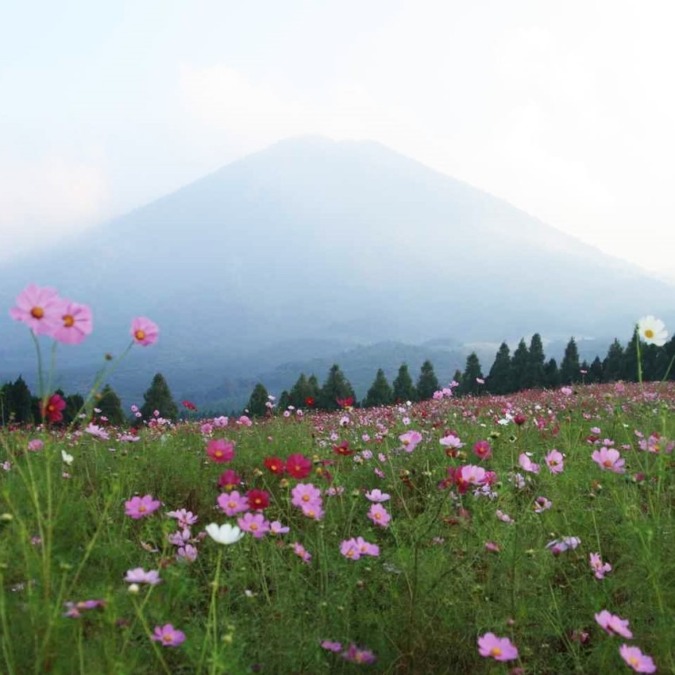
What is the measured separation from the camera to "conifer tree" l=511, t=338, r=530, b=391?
35.9 meters

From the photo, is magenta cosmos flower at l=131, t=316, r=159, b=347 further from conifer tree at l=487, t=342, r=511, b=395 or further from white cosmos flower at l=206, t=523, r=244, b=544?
conifer tree at l=487, t=342, r=511, b=395

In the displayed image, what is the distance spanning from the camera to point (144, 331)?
7.41 ft

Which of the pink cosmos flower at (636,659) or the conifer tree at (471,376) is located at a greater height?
the pink cosmos flower at (636,659)

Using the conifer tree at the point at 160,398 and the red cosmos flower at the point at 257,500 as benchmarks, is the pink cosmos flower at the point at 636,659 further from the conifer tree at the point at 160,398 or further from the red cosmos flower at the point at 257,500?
the conifer tree at the point at 160,398

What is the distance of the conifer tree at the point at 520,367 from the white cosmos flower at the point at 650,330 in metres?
33.1

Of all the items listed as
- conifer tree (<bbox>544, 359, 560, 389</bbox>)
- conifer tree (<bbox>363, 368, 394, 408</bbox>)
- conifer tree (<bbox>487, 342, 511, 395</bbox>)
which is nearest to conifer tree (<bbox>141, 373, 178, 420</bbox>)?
conifer tree (<bbox>363, 368, 394, 408</bbox>)

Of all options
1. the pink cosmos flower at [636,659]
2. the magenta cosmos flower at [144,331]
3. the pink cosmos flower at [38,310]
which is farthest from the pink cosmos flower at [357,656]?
the pink cosmos flower at [38,310]

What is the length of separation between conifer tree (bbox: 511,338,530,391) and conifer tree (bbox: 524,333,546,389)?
120mm

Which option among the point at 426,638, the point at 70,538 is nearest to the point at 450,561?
the point at 426,638

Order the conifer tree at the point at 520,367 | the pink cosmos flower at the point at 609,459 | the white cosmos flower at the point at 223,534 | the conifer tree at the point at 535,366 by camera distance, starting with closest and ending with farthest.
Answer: the white cosmos flower at the point at 223,534 → the pink cosmos flower at the point at 609,459 → the conifer tree at the point at 535,366 → the conifer tree at the point at 520,367

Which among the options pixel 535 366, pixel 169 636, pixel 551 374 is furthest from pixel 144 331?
pixel 551 374

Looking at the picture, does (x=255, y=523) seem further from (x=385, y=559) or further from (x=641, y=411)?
(x=641, y=411)

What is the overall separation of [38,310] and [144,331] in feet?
1.23

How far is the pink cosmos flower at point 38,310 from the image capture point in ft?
6.39
